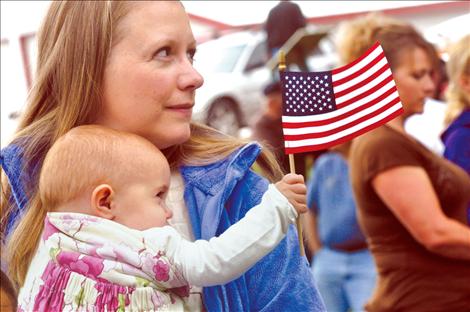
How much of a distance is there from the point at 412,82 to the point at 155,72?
2142mm

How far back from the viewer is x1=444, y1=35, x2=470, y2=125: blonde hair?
14.6 ft

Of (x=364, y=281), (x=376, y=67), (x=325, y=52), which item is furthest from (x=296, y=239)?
(x=325, y=52)

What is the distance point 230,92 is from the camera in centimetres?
1125

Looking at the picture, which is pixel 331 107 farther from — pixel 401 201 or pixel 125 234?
pixel 401 201

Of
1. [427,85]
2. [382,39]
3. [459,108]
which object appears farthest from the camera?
[459,108]

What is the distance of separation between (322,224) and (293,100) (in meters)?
2.58

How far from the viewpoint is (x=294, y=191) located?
1.81m

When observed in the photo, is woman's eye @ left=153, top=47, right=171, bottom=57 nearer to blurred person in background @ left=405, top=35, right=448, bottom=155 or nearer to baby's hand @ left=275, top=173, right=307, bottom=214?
baby's hand @ left=275, top=173, right=307, bottom=214

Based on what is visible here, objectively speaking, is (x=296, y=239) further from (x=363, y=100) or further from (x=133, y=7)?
(x=133, y=7)

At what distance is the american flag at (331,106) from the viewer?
2.06 metres

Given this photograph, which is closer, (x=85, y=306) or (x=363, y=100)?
(x=85, y=306)

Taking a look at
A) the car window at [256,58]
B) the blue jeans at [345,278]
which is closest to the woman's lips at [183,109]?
the blue jeans at [345,278]

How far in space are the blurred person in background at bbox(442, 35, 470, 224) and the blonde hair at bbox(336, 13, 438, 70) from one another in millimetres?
296

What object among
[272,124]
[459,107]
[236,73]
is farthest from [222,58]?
[459,107]
